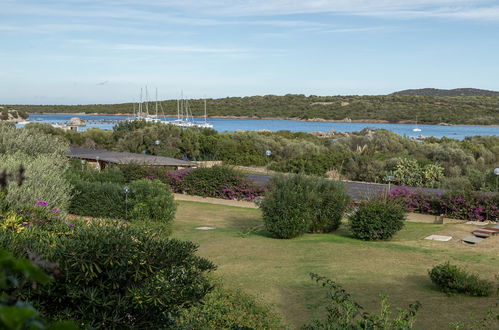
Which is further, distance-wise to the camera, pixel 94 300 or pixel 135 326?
pixel 135 326

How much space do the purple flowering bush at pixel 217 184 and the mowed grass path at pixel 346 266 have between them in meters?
7.34

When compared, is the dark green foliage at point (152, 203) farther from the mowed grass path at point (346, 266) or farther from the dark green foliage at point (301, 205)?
the dark green foliage at point (301, 205)

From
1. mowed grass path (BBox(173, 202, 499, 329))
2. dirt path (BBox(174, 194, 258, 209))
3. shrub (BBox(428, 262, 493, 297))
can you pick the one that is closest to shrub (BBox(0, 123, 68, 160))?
dirt path (BBox(174, 194, 258, 209))

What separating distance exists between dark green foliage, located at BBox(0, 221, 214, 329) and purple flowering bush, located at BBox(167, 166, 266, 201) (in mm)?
18341

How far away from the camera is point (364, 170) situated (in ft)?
116

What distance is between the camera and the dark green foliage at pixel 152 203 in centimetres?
1559

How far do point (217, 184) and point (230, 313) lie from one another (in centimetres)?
1694

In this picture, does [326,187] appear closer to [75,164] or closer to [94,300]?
[94,300]

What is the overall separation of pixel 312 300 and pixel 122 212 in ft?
31.0

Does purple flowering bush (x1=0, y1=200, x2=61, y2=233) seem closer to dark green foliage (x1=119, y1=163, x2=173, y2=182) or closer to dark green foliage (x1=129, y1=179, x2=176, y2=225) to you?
dark green foliage (x1=129, y1=179, x2=176, y2=225)

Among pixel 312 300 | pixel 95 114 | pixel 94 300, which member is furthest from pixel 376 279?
pixel 95 114

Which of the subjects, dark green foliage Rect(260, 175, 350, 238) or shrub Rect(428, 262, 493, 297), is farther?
dark green foliage Rect(260, 175, 350, 238)

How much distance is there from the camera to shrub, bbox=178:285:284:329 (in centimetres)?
739

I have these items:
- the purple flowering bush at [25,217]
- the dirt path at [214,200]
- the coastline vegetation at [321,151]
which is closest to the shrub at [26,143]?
the dirt path at [214,200]
